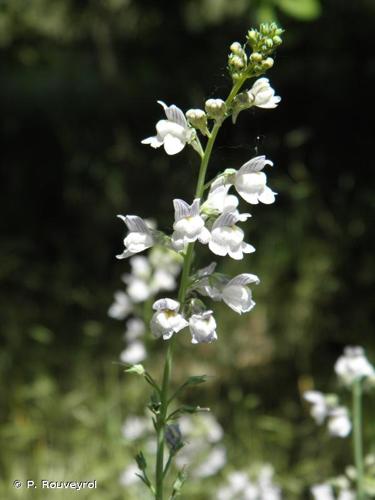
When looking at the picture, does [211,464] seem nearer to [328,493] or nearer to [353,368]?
[328,493]

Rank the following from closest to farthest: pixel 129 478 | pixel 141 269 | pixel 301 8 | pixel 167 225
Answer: pixel 301 8 → pixel 129 478 → pixel 141 269 → pixel 167 225

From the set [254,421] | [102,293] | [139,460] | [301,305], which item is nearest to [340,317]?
[301,305]

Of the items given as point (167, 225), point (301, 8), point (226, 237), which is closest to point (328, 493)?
point (226, 237)

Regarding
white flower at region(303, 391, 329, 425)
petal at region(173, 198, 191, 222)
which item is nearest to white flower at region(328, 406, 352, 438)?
white flower at region(303, 391, 329, 425)

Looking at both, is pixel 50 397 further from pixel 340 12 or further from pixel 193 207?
pixel 340 12

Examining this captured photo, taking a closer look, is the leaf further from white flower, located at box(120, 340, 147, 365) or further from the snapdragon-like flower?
white flower, located at box(120, 340, 147, 365)

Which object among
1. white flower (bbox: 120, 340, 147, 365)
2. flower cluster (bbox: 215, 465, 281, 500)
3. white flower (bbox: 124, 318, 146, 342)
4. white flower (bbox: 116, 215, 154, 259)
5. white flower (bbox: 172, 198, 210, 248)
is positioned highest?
white flower (bbox: 124, 318, 146, 342)
